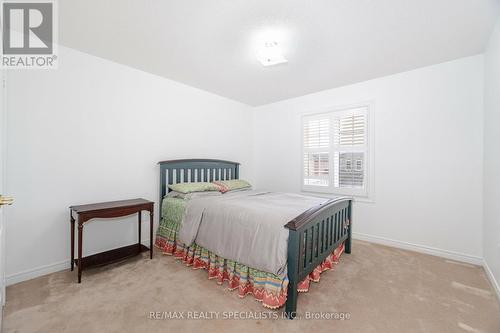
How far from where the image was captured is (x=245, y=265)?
1939 mm

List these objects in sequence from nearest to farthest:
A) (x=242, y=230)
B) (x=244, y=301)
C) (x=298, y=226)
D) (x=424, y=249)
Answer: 1. (x=298, y=226)
2. (x=244, y=301)
3. (x=242, y=230)
4. (x=424, y=249)

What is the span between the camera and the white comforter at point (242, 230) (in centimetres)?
176

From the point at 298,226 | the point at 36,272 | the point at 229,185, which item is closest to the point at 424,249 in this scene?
the point at 298,226

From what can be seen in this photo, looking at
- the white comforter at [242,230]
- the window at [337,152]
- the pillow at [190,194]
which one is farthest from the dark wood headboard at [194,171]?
the window at [337,152]

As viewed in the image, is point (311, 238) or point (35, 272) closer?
point (311, 238)

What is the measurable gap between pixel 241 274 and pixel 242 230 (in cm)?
39

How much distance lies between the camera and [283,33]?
2184 millimetres

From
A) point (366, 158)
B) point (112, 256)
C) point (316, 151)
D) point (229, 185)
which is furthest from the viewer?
point (316, 151)

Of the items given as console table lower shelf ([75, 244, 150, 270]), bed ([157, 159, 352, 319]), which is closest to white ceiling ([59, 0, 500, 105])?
bed ([157, 159, 352, 319])

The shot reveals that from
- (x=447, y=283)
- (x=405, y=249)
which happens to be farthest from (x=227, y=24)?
(x=405, y=249)

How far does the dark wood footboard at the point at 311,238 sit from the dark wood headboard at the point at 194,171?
2.17 metres

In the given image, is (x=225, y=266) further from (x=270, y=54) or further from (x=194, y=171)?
(x=270, y=54)

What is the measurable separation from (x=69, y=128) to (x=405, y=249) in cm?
451
